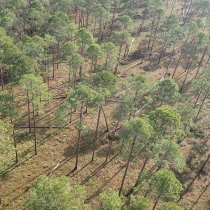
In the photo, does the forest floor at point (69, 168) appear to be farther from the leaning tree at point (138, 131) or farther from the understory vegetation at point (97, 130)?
the leaning tree at point (138, 131)

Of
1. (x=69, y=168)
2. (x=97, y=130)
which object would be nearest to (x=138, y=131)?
(x=69, y=168)

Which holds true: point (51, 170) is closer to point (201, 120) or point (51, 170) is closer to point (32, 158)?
point (32, 158)

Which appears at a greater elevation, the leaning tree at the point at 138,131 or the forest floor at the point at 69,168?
the leaning tree at the point at 138,131

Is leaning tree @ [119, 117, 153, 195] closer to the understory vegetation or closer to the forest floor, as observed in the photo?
the understory vegetation

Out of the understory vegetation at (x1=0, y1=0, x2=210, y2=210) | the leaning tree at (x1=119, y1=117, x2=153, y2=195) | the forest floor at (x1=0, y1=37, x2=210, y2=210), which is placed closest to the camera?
the leaning tree at (x1=119, y1=117, x2=153, y2=195)

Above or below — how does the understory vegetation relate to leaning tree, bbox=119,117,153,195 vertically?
below

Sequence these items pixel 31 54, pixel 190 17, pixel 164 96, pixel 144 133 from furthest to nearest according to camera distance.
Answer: pixel 190 17, pixel 31 54, pixel 164 96, pixel 144 133

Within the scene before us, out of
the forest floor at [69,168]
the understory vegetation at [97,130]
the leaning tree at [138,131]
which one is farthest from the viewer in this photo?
the forest floor at [69,168]

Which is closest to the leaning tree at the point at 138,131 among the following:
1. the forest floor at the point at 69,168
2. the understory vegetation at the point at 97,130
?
the understory vegetation at the point at 97,130

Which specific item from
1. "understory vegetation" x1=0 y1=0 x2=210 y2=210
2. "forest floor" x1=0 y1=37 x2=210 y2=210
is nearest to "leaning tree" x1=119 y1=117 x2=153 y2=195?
"understory vegetation" x1=0 y1=0 x2=210 y2=210

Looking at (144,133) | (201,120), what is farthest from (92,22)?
(144,133)

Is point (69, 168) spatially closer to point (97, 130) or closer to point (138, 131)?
point (97, 130)
